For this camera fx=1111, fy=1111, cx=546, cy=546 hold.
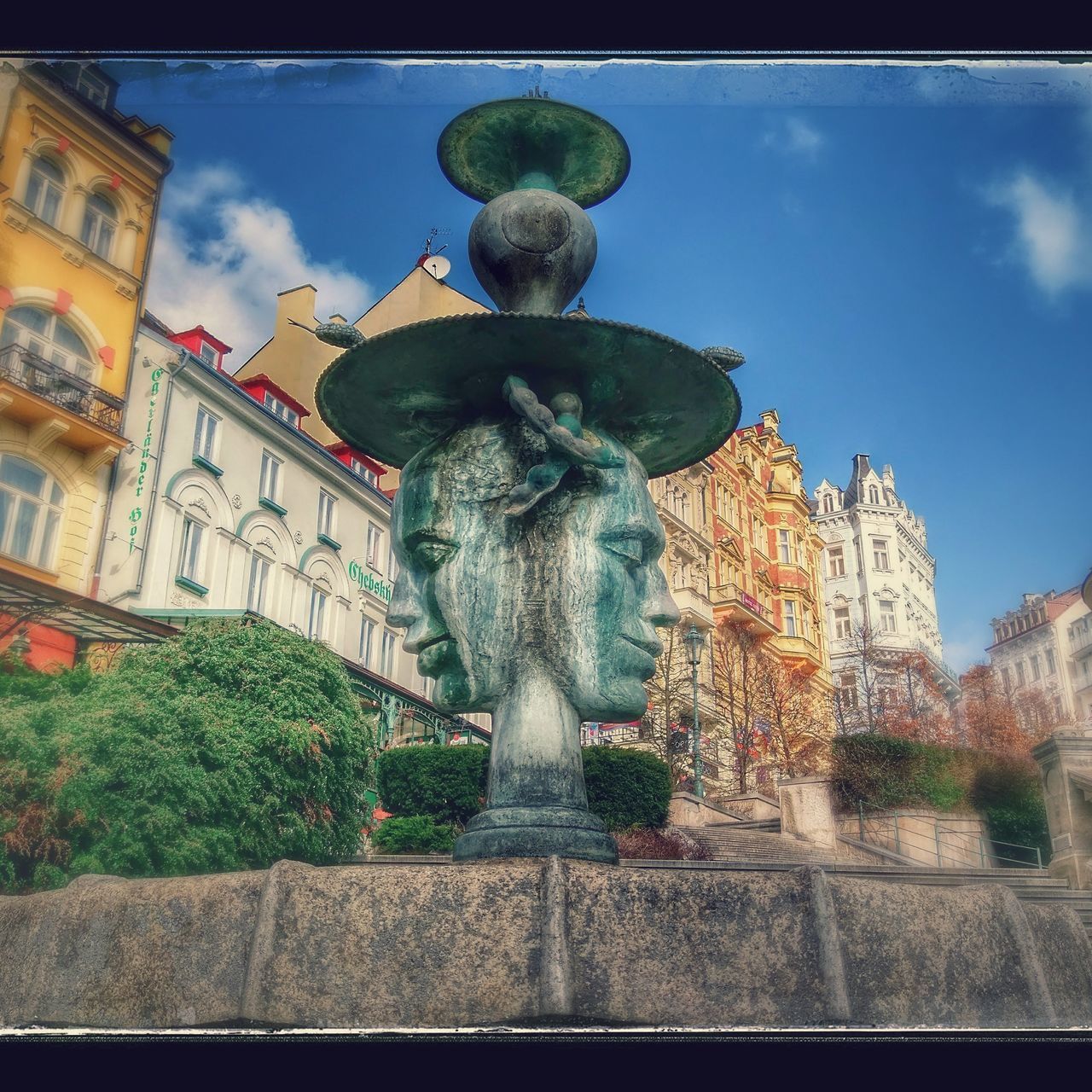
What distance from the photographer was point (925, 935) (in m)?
3.62

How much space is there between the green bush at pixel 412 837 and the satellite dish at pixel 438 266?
1770cm

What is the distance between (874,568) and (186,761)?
47.2 meters

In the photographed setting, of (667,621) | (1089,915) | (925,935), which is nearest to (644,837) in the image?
(1089,915)

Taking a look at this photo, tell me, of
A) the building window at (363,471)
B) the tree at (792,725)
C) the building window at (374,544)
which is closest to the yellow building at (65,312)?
the building window at (363,471)

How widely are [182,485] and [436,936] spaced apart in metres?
19.5

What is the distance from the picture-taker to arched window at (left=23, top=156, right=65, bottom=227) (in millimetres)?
18531

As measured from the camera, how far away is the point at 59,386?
60.6 ft

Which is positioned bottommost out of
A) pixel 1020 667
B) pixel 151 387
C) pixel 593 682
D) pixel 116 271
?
pixel 593 682

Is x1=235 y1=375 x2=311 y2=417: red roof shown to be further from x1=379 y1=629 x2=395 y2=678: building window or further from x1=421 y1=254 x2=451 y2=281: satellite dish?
x1=421 y1=254 x2=451 y2=281: satellite dish

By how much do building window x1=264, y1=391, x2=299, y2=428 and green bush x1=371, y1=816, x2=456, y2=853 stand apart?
10.9 metres

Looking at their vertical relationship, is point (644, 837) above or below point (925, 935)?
above

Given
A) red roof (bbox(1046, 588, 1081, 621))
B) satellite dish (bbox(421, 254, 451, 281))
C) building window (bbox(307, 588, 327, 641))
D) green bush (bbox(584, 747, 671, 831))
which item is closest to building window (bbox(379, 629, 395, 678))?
building window (bbox(307, 588, 327, 641))

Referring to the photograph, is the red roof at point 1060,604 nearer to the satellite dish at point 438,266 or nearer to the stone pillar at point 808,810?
the stone pillar at point 808,810

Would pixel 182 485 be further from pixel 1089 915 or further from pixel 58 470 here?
pixel 1089 915
